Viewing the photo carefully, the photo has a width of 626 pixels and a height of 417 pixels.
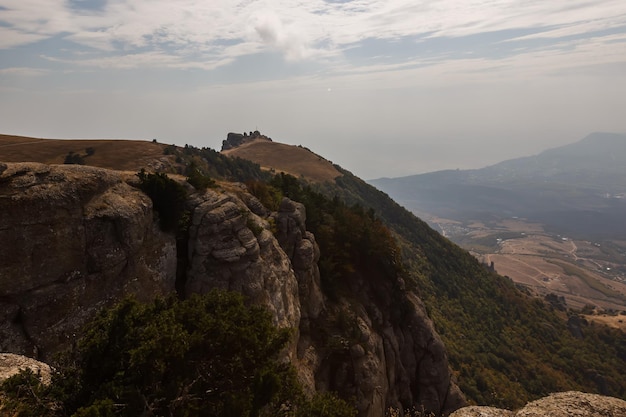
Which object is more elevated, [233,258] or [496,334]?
[233,258]

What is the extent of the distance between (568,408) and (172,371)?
52.6 ft

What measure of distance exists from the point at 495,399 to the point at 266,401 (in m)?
53.5

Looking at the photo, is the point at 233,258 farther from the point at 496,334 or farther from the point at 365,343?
the point at 496,334

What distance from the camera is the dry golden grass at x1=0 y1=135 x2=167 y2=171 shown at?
233 feet

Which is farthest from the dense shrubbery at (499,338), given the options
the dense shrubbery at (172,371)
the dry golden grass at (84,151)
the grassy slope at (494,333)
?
the dry golden grass at (84,151)

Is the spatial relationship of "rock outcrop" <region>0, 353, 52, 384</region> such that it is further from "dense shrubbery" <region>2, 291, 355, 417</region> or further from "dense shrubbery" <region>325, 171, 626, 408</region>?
"dense shrubbery" <region>325, 171, 626, 408</region>

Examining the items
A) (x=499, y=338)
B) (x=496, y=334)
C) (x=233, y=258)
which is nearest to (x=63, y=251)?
(x=233, y=258)

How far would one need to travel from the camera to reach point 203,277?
82.3ft

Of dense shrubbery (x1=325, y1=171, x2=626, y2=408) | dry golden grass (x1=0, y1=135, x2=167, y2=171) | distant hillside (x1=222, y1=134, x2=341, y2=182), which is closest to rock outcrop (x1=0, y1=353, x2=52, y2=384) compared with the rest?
dense shrubbery (x1=325, y1=171, x2=626, y2=408)

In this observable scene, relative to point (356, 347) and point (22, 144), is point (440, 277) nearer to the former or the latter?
point (356, 347)

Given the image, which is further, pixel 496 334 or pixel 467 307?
pixel 467 307

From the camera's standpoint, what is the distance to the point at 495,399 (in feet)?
175

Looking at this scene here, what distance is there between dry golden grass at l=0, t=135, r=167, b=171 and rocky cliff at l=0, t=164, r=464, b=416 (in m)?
55.2

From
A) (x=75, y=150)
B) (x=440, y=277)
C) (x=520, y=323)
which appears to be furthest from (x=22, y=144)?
(x=520, y=323)
